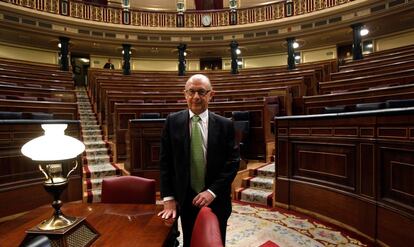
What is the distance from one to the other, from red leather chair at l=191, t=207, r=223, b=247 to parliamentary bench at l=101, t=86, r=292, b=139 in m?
4.54

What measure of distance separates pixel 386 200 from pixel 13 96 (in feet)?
16.7

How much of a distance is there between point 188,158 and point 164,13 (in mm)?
10119

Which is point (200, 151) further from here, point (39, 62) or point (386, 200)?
point (39, 62)

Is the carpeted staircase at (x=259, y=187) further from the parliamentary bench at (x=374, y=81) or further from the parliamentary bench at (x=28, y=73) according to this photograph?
the parliamentary bench at (x=28, y=73)

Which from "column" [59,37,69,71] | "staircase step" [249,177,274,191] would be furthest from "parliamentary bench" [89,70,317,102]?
"staircase step" [249,177,274,191]

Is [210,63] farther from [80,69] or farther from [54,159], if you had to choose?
[54,159]

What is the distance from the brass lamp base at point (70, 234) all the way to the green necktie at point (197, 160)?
0.50 metres

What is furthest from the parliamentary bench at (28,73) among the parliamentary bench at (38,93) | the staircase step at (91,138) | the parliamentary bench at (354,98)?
the parliamentary bench at (354,98)

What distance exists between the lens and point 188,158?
1.33 m

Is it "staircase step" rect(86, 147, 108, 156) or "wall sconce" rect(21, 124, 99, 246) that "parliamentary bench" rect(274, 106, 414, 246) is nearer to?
"wall sconce" rect(21, 124, 99, 246)

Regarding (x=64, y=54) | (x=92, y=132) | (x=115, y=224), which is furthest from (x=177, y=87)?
(x=115, y=224)

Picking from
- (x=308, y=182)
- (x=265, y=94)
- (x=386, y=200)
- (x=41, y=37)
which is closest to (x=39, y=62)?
(x=41, y=37)

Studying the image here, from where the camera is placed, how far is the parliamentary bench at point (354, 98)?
10.9 feet

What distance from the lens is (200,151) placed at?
1.36m
